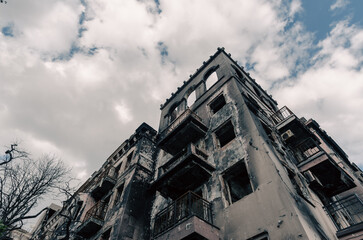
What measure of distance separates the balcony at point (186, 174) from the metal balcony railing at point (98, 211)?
207 inches

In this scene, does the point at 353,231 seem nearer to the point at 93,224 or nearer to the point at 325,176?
the point at 325,176

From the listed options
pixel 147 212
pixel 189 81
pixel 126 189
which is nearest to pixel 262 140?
pixel 147 212

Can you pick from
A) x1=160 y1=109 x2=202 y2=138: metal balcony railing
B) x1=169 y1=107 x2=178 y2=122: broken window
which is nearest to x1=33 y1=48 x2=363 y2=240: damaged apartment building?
x1=160 y1=109 x2=202 y2=138: metal balcony railing

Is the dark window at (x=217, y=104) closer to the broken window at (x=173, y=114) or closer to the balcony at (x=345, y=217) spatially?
the broken window at (x=173, y=114)

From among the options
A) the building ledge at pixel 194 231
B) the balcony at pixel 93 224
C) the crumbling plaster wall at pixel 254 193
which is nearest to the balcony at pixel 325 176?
the crumbling plaster wall at pixel 254 193

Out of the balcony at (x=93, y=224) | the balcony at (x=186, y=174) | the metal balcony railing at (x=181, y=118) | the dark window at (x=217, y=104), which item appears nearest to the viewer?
the balcony at (x=186, y=174)

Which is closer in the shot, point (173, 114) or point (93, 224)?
point (93, 224)

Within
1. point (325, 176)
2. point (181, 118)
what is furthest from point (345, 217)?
point (181, 118)

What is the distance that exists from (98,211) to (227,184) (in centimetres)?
1096

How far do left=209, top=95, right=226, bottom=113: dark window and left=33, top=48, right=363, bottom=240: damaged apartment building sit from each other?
0.26ft

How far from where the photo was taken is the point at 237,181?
12242 mm

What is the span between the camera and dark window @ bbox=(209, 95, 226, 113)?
1715 cm

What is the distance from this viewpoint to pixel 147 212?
14219 mm

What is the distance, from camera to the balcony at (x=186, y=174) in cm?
1186
